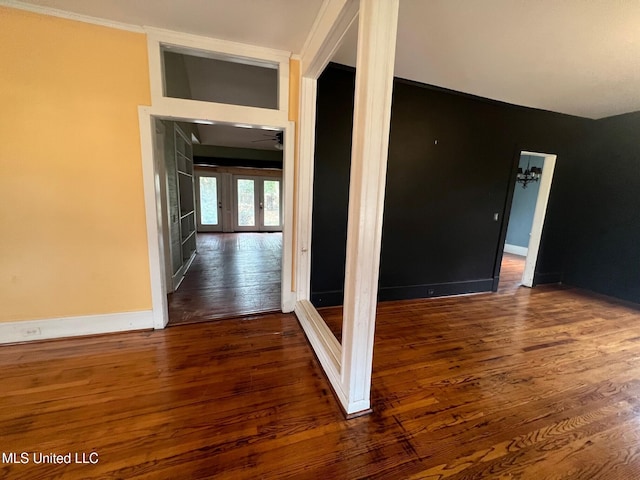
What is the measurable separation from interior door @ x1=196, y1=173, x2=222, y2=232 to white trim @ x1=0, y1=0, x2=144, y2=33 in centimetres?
673

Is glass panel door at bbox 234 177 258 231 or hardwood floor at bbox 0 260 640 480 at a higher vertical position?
glass panel door at bbox 234 177 258 231

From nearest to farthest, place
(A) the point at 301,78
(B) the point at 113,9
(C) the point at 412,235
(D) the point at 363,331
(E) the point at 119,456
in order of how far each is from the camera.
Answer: (E) the point at 119,456 → (D) the point at 363,331 → (B) the point at 113,9 → (A) the point at 301,78 → (C) the point at 412,235

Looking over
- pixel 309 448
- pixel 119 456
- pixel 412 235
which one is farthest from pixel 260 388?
pixel 412 235

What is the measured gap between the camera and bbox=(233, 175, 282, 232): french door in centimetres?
896

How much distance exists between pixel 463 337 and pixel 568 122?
12.5 feet

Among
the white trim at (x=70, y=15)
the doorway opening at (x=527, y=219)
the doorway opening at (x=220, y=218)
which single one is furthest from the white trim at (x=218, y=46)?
the doorway opening at (x=527, y=219)

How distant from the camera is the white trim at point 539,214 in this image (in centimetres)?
396

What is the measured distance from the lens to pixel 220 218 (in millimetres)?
8836

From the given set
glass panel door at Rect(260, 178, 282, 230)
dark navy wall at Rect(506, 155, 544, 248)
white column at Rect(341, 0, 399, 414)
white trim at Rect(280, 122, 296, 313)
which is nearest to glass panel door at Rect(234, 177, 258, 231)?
glass panel door at Rect(260, 178, 282, 230)

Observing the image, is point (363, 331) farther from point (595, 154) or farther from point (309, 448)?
point (595, 154)

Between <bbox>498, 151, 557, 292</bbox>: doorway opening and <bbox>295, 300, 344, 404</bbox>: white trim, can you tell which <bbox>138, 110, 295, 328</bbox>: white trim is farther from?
<bbox>498, 151, 557, 292</bbox>: doorway opening

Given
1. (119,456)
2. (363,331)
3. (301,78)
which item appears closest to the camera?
(119,456)

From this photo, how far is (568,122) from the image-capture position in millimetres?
3836

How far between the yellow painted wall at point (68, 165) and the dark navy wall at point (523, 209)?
7.51 meters
